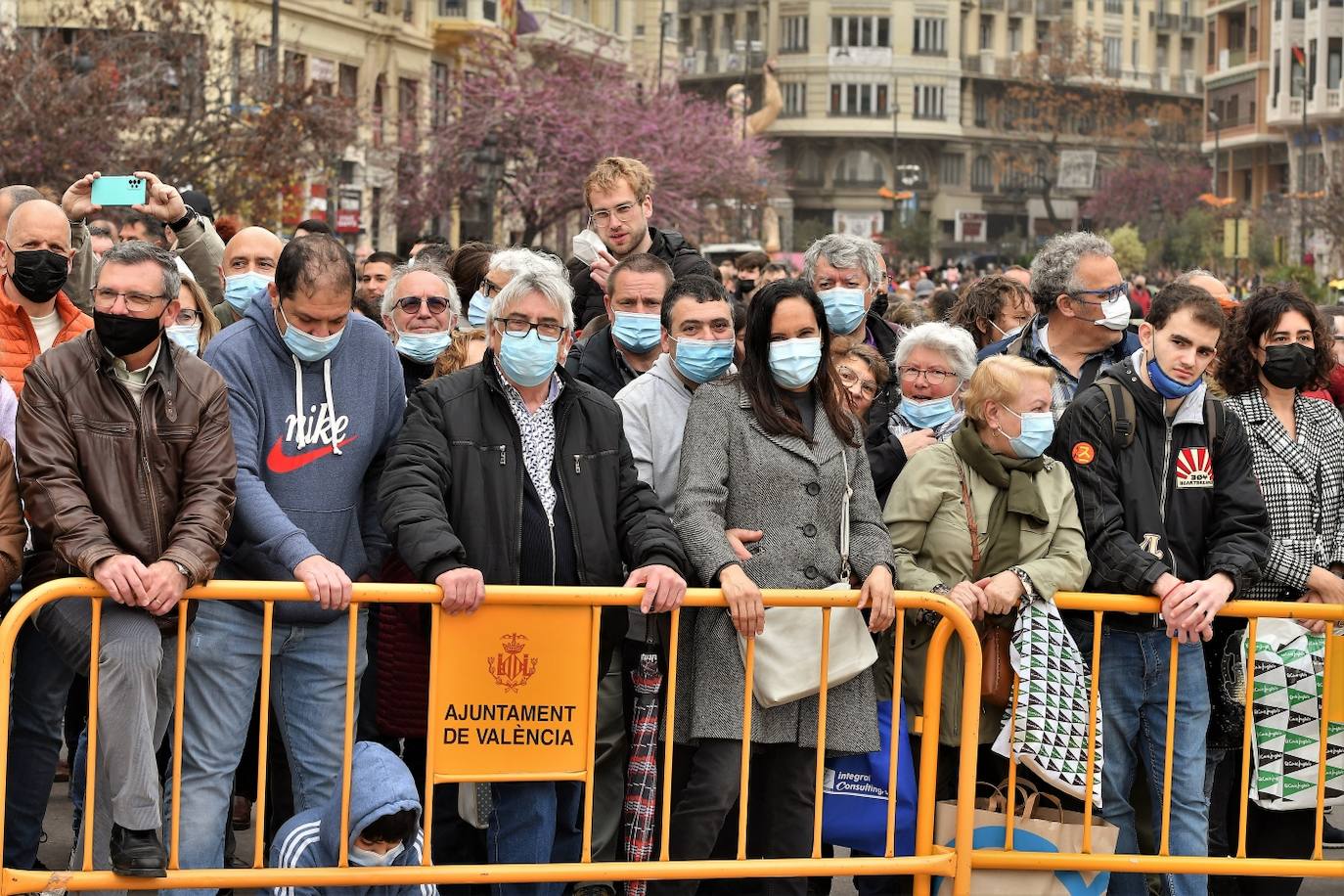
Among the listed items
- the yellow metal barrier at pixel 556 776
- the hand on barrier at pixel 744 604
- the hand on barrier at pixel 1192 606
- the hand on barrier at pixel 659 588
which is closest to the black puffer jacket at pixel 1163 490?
the hand on barrier at pixel 1192 606

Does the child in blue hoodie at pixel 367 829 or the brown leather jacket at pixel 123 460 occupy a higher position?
the brown leather jacket at pixel 123 460

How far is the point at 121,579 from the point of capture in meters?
5.12

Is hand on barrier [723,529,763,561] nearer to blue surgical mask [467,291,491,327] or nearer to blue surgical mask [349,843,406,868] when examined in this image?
blue surgical mask [349,843,406,868]

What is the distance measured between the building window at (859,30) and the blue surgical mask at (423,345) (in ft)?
300

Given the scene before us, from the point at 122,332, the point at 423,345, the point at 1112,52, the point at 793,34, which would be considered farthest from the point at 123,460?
the point at 1112,52

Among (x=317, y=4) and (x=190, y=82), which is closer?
(x=190, y=82)

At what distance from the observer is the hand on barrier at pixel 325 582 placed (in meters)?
5.29

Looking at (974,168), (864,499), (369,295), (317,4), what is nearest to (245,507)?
(864,499)

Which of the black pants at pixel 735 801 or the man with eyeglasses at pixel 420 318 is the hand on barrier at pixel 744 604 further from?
the man with eyeglasses at pixel 420 318

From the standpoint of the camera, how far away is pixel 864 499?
6.00m

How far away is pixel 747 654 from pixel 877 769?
0.61m

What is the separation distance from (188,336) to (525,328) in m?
1.75

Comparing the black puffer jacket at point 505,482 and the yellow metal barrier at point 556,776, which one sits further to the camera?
the black puffer jacket at point 505,482

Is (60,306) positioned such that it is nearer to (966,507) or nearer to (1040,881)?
(966,507)
